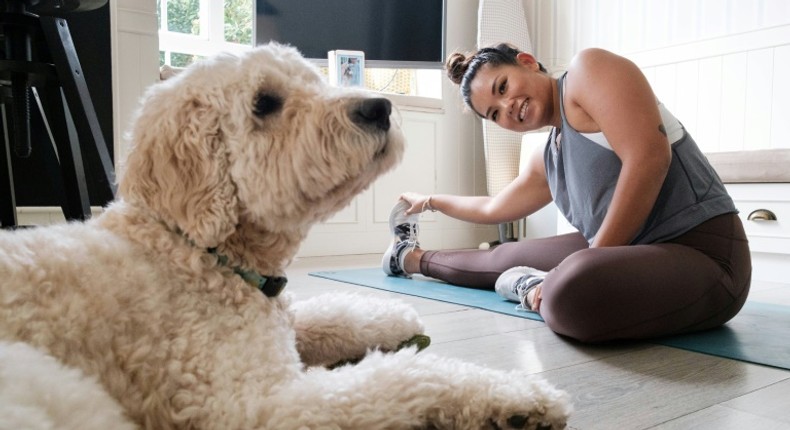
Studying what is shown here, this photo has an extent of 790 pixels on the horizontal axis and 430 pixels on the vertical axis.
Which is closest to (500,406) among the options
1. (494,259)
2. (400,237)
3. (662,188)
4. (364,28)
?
(662,188)

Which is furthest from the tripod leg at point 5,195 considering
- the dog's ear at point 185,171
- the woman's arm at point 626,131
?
the woman's arm at point 626,131

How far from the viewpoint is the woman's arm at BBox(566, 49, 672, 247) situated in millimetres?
1731

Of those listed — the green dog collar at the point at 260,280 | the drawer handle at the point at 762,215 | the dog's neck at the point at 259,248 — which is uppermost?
the dog's neck at the point at 259,248

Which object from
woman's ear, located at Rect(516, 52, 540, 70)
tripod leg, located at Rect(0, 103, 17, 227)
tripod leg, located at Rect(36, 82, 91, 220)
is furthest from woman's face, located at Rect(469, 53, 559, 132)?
tripod leg, located at Rect(0, 103, 17, 227)

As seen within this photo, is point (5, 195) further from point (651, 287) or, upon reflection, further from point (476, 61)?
point (651, 287)

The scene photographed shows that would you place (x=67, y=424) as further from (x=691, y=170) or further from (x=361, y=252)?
(x=361, y=252)

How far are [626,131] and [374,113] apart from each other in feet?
3.34

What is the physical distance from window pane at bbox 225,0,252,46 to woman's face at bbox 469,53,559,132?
8.18 ft

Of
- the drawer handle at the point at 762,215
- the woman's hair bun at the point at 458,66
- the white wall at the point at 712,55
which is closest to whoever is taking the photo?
the woman's hair bun at the point at 458,66

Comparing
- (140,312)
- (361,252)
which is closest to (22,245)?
(140,312)

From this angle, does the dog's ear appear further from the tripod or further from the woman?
the woman

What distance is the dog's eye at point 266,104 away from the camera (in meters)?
1.04

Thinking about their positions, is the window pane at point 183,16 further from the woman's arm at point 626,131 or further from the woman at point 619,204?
the woman's arm at point 626,131

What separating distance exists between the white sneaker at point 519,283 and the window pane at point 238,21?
8.74 ft
